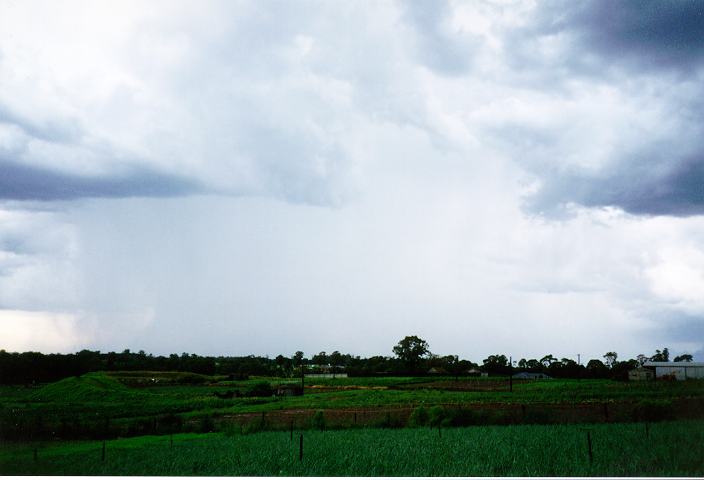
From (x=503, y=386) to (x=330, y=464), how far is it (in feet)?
94.3

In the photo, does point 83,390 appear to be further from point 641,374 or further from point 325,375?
point 641,374

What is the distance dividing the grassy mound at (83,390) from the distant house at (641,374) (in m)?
32.1

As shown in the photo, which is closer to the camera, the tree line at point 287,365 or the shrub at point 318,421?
the shrub at point 318,421

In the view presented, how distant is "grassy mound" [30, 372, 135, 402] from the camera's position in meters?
25.9

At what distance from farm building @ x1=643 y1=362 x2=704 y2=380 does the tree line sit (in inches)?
55.0

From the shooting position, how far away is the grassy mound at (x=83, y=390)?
85.1 ft

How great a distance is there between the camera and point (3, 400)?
24.9 m

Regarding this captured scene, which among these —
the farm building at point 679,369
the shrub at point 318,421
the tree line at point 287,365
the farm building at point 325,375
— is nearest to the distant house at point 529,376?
the tree line at point 287,365

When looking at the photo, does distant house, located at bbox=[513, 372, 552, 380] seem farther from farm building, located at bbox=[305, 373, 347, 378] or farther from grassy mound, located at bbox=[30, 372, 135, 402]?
grassy mound, located at bbox=[30, 372, 135, 402]

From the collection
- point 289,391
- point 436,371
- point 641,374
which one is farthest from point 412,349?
point 641,374

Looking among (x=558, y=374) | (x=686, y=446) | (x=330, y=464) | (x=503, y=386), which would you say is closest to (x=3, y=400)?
(x=330, y=464)

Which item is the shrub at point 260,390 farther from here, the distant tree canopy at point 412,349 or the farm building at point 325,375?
the distant tree canopy at point 412,349

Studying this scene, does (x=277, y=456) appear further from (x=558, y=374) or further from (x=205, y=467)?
(x=558, y=374)

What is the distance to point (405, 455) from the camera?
470 inches
